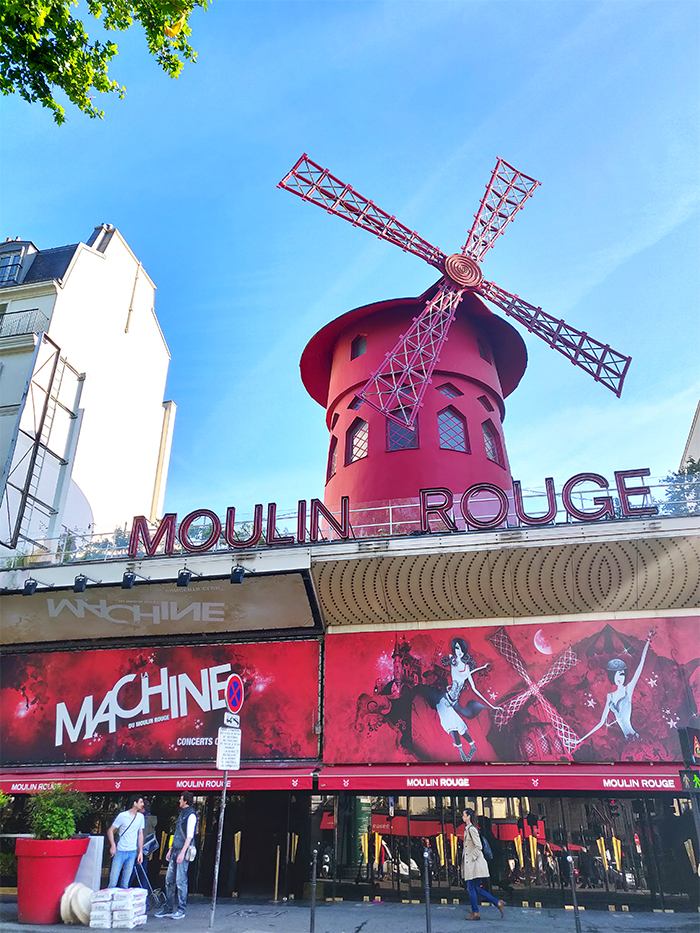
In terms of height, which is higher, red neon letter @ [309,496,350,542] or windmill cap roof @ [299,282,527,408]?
windmill cap roof @ [299,282,527,408]

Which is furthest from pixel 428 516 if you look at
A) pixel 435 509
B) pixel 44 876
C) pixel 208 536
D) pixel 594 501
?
pixel 44 876

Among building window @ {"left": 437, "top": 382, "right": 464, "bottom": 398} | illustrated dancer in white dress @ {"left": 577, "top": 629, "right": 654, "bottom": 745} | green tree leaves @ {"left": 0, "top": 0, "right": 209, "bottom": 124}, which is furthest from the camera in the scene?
building window @ {"left": 437, "top": 382, "right": 464, "bottom": 398}

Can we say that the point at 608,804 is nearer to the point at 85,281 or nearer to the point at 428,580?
the point at 428,580

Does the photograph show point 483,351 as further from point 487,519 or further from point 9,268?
point 9,268

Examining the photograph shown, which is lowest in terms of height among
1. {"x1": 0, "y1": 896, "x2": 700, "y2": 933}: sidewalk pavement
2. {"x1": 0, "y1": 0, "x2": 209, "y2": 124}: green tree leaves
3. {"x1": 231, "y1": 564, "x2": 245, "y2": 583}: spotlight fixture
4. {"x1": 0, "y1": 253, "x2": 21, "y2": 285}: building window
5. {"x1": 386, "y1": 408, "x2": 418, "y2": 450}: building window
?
{"x1": 0, "y1": 896, "x2": 700, "y2": 933}: sidewalk pavement

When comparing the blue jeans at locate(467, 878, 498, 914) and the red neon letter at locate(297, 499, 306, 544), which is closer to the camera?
the blue jeans at locate(467, 878, 498, 914)

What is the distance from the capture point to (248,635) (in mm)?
10359

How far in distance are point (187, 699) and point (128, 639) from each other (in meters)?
1.50

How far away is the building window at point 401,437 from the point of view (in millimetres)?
12023

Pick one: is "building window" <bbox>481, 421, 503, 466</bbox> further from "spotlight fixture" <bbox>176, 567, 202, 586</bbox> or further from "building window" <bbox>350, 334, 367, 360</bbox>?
"spotlight fixture" <bbox>176, 567, 202, 586</bbox>

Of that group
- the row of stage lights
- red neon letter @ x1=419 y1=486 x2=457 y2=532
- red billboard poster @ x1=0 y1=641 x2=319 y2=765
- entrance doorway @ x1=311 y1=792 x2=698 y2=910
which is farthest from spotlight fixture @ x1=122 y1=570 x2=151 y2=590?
red neon letter @ x1=419 y1=486 x2=457 y2=532

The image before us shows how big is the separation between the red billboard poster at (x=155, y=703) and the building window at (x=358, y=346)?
20.3 ft

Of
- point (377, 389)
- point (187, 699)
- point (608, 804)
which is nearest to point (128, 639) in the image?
point (187, 699)

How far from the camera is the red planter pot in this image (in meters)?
6.41
